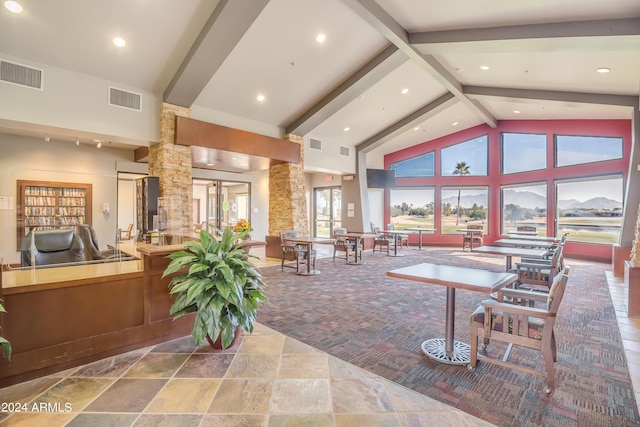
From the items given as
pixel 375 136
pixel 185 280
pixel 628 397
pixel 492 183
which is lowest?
pixel 628 397

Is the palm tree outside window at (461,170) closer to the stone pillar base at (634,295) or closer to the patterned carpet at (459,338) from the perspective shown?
the patterned carpet at (459,338)

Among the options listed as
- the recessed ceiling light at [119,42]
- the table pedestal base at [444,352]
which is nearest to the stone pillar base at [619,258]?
the table pedestal base at [444,352]

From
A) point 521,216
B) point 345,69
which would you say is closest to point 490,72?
point 345,69

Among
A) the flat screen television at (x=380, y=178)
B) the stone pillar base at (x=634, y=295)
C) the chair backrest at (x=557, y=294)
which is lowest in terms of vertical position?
the stone pillar base at (x=634, y=295)

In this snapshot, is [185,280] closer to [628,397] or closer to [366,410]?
[366,410]

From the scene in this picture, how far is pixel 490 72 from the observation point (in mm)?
6621

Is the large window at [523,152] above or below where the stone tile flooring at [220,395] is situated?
above

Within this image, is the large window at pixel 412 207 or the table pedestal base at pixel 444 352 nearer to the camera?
the table pedestal base at pixel 444 352

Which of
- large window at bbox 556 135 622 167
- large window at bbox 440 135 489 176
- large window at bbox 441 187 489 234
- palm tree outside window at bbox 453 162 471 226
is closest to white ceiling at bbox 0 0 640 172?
large window at bbox 556 135 622 167

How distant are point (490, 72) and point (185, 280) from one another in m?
7.14

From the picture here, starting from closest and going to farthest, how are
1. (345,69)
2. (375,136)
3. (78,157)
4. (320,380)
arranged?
(320,380) < (345,69) < (78,157) < (375,136)

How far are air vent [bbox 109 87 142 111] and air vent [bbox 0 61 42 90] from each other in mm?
952

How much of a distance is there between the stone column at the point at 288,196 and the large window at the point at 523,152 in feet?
22.9

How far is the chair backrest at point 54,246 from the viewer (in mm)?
3364
